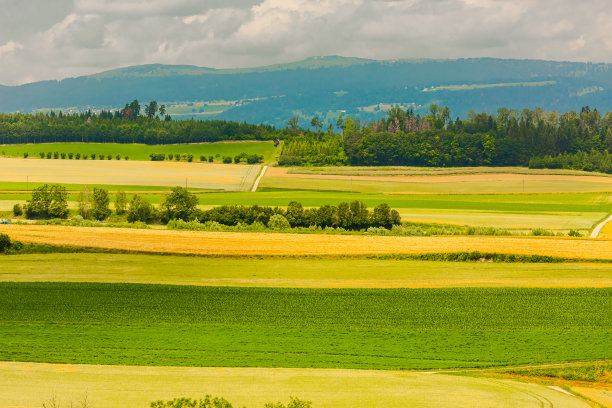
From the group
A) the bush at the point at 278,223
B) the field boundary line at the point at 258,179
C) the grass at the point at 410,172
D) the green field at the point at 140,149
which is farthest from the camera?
the green field at the point at 140,149

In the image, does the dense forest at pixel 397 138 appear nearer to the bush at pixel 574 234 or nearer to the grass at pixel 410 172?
the grass at pixel 410 172

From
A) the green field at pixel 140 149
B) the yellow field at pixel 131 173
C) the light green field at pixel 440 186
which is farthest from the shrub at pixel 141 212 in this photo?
the green field at pixel 140 149

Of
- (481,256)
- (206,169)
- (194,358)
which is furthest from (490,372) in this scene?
(206,169)

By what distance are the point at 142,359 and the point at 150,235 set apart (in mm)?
27432

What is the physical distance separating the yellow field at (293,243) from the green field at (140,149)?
9212 centimetres

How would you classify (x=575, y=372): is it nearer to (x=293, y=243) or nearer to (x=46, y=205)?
(x=293, y=243)

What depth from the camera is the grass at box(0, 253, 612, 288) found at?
150ft

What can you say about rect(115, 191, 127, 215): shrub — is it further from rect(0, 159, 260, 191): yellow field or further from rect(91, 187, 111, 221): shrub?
rect(0, 159, 260, 191): yellow field

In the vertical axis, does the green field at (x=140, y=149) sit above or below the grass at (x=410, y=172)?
above

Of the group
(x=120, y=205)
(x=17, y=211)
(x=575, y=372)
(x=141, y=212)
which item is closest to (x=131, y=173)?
(x=17, y=211)

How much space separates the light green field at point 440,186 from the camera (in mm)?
104062

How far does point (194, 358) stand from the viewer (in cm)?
3170

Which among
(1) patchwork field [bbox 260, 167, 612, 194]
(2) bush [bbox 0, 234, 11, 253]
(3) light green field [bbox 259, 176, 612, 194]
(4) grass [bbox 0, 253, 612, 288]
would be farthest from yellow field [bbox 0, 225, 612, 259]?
(3) light green field [bbox 259, 176, 612, 194]

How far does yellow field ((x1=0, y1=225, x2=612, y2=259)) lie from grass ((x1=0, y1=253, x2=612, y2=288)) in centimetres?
172
